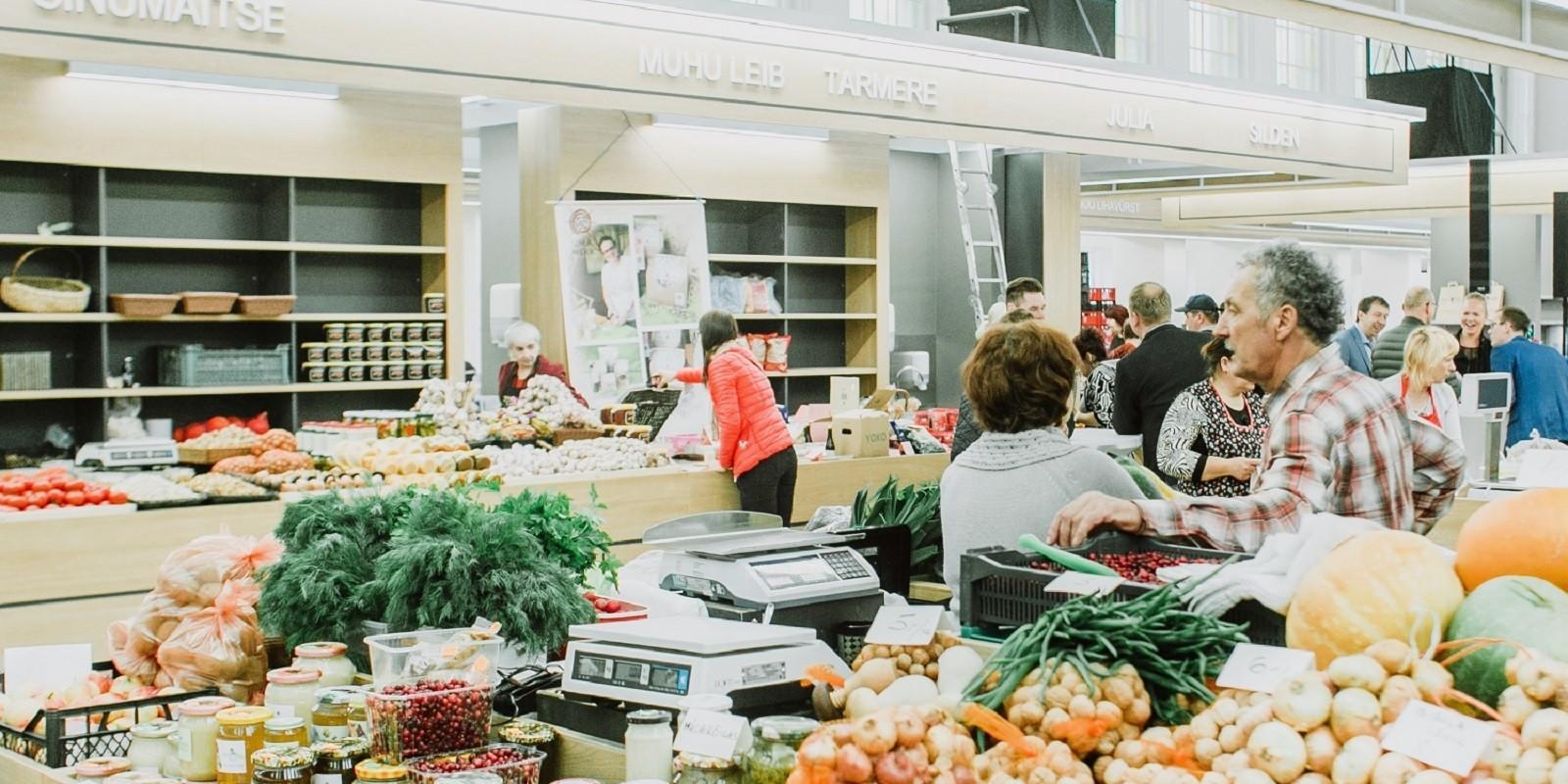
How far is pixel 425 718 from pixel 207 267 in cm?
669

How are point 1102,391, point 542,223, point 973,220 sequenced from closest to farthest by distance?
point 1102,391, point 542,223, point 973,220

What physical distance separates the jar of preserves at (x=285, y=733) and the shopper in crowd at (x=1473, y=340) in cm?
856

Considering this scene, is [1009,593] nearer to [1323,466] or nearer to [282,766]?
[1323,466]

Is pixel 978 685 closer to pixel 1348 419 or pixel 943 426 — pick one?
pixel 1348 419

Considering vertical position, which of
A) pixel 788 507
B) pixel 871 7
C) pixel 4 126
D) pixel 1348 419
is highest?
pixel 871 7

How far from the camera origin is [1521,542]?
2066mm

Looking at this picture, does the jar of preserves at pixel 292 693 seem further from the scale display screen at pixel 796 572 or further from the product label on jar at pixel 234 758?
the scale display screen at pixel 796 572

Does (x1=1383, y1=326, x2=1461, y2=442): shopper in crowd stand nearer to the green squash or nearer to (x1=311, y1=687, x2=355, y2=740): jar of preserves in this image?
the green squash

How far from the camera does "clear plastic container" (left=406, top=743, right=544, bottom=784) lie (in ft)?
7.67

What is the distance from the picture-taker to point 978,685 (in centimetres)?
206

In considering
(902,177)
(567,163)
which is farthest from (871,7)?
(567,163)

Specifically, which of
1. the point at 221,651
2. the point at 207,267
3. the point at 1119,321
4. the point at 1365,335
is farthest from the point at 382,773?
the point at 1365,335

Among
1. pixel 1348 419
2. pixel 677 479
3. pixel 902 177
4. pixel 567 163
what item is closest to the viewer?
pixel 1348 419

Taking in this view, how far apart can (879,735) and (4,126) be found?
6760 millimetres
